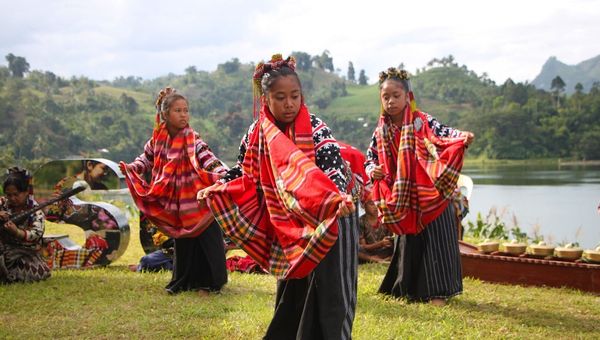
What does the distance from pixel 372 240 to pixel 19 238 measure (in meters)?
4.09

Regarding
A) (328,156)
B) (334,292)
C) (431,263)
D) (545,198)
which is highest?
(328,156)

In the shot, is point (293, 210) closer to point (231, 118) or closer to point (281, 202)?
point (281, 202)

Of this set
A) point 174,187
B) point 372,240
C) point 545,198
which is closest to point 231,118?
point 545,198

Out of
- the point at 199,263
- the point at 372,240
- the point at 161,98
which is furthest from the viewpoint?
the point at 372,240

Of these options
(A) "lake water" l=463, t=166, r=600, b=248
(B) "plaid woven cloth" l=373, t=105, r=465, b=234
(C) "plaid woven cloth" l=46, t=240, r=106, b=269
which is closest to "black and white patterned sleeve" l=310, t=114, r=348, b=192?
(B) "plaid woven cloth" l=373, t=105, r=465, b=234

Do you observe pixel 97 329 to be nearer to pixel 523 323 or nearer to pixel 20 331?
pixel 20 331

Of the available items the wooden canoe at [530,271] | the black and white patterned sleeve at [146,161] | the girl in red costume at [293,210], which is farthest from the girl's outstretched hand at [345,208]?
the wooden canoe at [530,271]

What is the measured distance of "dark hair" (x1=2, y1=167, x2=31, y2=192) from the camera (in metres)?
7.09

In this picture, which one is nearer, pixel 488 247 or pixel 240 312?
pixel 240 312

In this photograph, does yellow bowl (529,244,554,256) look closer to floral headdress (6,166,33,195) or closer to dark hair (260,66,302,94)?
dark hair (260,66,302,94)

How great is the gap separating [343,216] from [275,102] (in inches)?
33.5

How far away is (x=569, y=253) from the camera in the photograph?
22.2ft

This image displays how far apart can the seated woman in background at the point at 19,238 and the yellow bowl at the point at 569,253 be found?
515 centimetres

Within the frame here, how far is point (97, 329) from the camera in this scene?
5.29 meters
